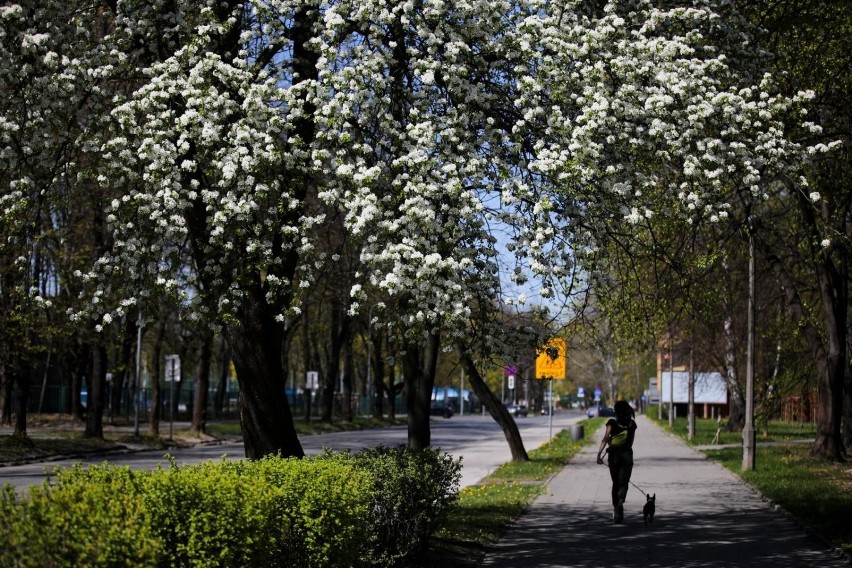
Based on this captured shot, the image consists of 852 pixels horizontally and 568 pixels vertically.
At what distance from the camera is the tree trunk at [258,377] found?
543 inches

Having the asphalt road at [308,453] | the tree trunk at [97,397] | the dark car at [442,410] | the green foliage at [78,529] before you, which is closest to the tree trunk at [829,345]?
the asphalt road at [308,453]

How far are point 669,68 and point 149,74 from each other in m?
5.44

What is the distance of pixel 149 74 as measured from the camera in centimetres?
1280

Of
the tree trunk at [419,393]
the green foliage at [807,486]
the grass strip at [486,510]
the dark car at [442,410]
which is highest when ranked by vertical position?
the tree trunk at [419,393]

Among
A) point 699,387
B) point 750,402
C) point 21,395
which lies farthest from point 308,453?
point 699,387

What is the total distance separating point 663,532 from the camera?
17062 millimetres

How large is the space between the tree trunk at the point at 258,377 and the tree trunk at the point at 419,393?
5.57 metres

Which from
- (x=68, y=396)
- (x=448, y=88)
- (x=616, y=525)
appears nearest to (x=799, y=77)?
(x=616, y=525)

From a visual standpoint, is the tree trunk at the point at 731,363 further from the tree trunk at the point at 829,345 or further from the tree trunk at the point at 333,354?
the tree trunk at the point at 333,354

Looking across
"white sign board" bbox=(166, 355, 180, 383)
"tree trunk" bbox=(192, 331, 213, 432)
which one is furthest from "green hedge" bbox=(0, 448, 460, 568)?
"tree trunk" bbox=(192, 331, 213, 432)

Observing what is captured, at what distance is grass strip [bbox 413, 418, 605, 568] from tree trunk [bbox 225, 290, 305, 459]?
7.47ft

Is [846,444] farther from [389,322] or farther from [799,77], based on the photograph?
[389,322]

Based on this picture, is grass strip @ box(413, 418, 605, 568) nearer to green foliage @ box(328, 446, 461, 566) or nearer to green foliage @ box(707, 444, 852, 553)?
green foliage @ box(328, 446, 461, 566)

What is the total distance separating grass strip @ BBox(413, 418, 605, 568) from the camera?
551 inches
